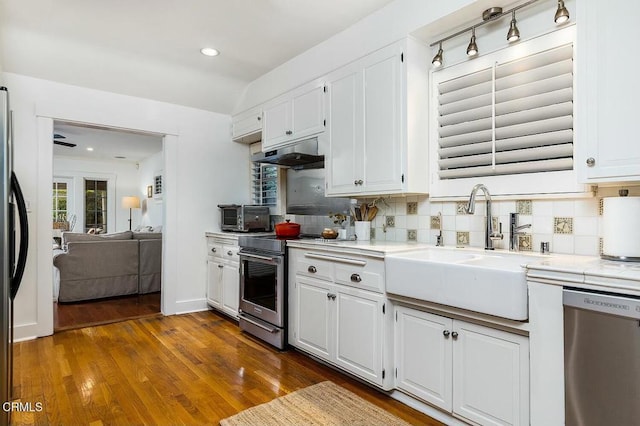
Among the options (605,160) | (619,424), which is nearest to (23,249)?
(619,424)

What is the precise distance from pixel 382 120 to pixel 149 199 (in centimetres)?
762

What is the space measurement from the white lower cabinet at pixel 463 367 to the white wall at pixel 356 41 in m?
1.84

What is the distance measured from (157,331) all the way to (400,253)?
8.65 feet

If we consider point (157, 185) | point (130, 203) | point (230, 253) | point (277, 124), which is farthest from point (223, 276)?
point (130, 203)

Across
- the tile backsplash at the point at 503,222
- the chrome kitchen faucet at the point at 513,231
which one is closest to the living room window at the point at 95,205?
the tile backsplash at the point at 503,222

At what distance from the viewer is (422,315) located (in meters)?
2.02

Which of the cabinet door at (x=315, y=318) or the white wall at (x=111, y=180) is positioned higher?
the white wall at (x=111, y=180)

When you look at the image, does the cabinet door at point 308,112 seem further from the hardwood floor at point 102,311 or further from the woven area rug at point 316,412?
the hardwood floor at point 102,311

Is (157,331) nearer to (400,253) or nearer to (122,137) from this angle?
(400,253)

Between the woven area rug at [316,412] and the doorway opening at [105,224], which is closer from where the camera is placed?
the woven area rug at [316,412]

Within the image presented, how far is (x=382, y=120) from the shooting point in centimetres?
262

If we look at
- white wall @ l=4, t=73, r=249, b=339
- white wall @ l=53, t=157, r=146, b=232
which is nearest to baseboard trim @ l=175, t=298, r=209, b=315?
white wall @ l=4, t=73, r=249, b=339

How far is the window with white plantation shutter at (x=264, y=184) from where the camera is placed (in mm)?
4309

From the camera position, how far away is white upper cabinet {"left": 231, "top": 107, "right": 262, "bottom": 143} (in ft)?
13.4
